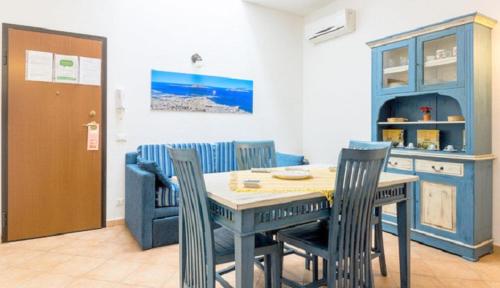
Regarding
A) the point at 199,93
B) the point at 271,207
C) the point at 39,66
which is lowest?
the point at 271,207

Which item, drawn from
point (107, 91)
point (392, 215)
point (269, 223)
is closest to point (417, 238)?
point (392, 215)

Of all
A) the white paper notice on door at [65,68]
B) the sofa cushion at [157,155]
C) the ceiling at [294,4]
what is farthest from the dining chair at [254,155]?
the ceiling at [294,4]

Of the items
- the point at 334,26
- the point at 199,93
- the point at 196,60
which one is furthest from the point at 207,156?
the point at 334,26

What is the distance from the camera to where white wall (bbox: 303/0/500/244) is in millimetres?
2965

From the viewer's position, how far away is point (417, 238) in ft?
10.3

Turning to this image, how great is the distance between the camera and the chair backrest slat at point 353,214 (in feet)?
5.42

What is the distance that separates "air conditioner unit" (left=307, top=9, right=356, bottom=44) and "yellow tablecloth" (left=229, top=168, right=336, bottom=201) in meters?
2.56

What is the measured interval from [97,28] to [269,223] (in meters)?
3.07

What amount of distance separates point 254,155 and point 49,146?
2082 mm

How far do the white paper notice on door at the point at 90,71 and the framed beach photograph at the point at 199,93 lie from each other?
582 mm

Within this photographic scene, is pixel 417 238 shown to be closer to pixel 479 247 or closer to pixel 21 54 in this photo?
pixel 479 247

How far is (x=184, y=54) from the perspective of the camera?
402 cm

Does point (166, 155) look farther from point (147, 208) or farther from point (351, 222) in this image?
point (351, 222)

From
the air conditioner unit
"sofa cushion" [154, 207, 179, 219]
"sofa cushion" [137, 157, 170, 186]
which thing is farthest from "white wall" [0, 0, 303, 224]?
"sofa cushion" [154, 207, 179, 219]
